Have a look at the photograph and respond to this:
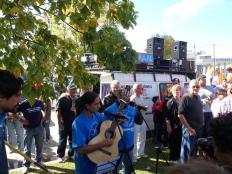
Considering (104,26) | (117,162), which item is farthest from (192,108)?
(104,26)

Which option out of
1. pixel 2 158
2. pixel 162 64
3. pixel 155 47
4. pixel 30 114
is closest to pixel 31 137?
pixel 30 114

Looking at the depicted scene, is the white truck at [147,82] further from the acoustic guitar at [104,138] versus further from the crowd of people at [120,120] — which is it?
the acoustic guitar at [104,138]

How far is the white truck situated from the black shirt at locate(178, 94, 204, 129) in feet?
11.3

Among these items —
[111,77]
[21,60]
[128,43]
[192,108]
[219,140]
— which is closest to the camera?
[219,140]

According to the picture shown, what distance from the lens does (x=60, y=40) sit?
12.6 feet

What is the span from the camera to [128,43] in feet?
11.4

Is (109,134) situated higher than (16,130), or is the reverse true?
(109,134)

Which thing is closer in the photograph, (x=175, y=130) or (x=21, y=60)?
(x=21, y=60)

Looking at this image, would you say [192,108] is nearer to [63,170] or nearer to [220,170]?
[63,170]

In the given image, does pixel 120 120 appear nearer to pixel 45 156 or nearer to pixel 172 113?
pixel 172 113

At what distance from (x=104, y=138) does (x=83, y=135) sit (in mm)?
320

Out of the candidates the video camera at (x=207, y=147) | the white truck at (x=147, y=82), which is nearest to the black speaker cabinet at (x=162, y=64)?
the white truck at (x=147, y=82)

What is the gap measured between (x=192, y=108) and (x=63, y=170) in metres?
2.82

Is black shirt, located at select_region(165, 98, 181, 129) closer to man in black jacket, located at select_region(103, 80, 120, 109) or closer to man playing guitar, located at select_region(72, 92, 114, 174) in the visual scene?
man in black jacket, located at select_region(103, 80, 120, 109)
